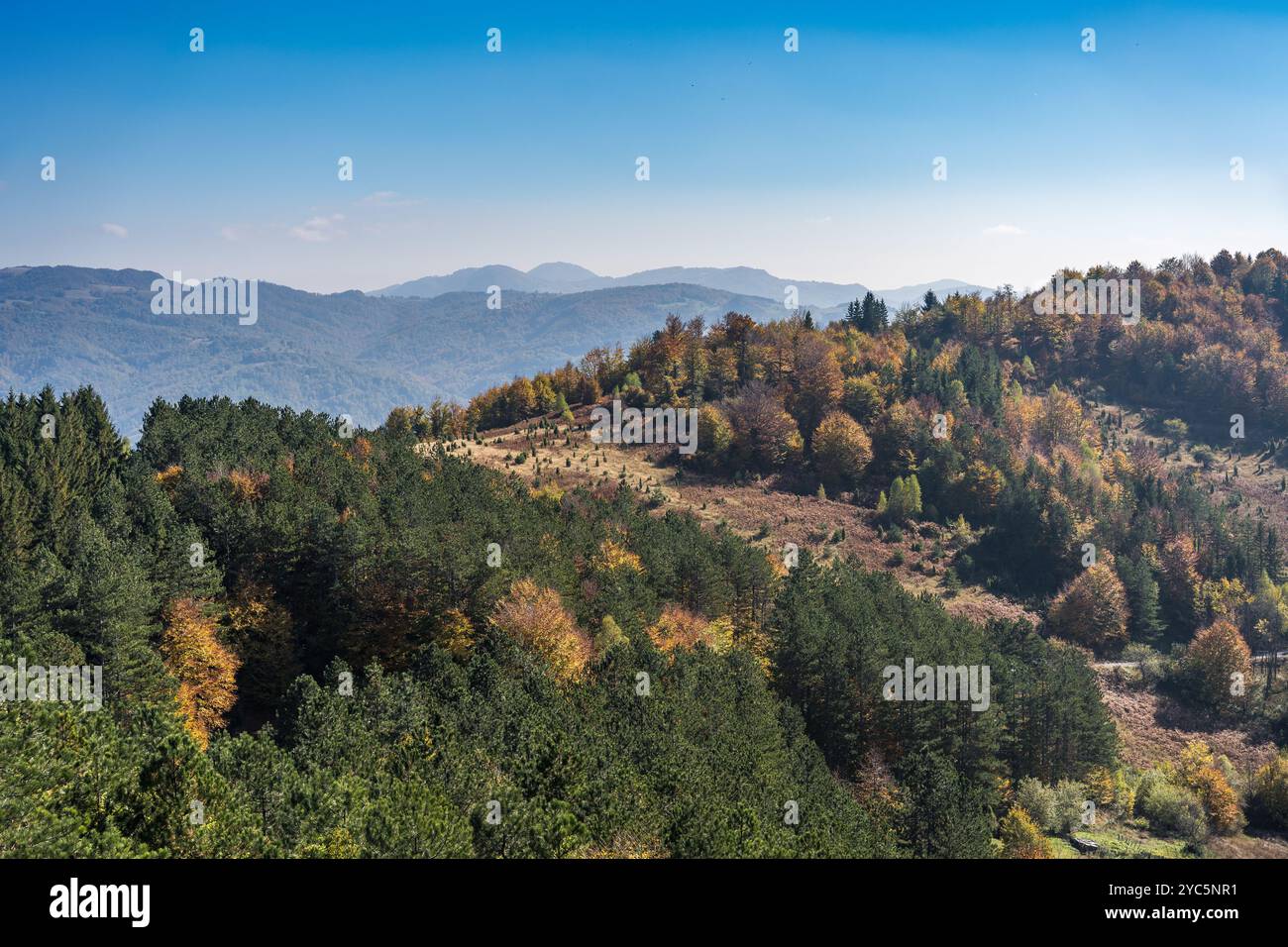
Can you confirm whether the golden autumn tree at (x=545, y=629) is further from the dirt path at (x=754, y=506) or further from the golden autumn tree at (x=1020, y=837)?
the dirt path at (x=754, y=506)

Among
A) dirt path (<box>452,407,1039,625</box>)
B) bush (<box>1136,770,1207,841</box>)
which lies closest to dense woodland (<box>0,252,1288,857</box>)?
bush (<box>1136,770,1207,841</box>)

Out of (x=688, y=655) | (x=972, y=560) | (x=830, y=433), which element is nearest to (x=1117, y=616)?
(x=972, y=560)

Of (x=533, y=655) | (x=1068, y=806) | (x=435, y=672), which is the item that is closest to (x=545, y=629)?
(x=533, y=655)

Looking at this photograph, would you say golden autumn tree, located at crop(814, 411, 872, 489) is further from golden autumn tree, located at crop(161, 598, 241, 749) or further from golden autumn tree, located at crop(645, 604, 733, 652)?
golden autumn tree, located at crop(161, 598, 241, 749)

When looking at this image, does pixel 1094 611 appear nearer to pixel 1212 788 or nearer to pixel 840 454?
pixel 1212 788

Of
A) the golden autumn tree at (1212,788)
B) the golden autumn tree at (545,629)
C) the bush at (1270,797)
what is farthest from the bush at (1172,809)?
the golden autumn tree at (545,629)
